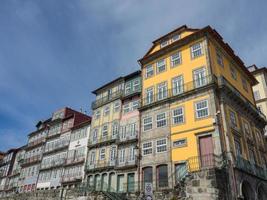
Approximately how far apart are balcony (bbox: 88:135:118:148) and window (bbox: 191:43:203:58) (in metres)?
13.2

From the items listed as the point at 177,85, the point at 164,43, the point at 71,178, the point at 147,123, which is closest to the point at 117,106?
the point at 147,123

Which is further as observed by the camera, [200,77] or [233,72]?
[233,72]

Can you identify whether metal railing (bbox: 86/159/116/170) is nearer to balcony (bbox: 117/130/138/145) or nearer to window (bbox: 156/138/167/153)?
balcony (bbox: 117/130/138/145)

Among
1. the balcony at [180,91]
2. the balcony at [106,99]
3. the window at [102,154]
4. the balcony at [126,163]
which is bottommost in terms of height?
the balcony at [126,163]

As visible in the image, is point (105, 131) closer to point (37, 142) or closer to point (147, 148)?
point (147, 148)

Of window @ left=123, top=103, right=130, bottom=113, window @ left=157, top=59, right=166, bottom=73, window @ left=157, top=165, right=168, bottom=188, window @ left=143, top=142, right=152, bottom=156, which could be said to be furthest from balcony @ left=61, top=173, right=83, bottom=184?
window @ left=157, top=59, right=166, bottom=73

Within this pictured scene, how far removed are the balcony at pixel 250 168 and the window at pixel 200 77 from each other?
23.8 feet

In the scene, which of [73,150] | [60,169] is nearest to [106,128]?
[73,150]

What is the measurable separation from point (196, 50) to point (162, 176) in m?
12.9

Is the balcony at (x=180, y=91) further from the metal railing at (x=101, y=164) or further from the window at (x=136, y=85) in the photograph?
the metal railing at (x=101, y=164)

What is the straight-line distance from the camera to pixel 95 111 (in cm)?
3556

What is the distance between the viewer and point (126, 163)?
26.8m

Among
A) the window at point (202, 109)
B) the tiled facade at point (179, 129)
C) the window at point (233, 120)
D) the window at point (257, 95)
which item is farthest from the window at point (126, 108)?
the window at point (257, 95)

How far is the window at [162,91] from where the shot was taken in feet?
86.1
